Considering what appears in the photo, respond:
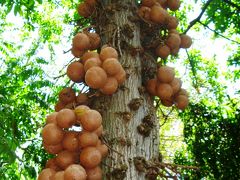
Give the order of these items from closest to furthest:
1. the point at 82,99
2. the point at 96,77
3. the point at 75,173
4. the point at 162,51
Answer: the point at 75,173, the point at 96,77, the point at 82,99, the point at 162,51

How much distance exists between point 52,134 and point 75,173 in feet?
0.78

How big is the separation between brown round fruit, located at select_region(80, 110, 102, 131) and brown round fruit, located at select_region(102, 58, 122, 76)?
0.30m

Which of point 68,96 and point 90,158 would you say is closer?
point 90,158

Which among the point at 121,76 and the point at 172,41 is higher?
the point at 172,41

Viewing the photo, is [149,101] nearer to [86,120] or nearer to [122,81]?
[122,81]

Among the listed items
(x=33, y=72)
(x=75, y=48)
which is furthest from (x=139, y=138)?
(x=33, y=72)

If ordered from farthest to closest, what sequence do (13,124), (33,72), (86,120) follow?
(33,72), (13,124), (86,120)

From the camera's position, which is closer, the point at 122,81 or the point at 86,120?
the point at 86,120

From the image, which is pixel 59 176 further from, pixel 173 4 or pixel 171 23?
pixel 173 4

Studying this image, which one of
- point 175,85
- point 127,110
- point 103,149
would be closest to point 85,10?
point 175,85

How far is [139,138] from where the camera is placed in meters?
1.84

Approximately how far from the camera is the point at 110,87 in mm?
1884

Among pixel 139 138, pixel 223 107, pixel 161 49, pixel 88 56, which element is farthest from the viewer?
pixel 223 107

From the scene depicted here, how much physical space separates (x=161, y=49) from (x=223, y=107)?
4.71 meters
